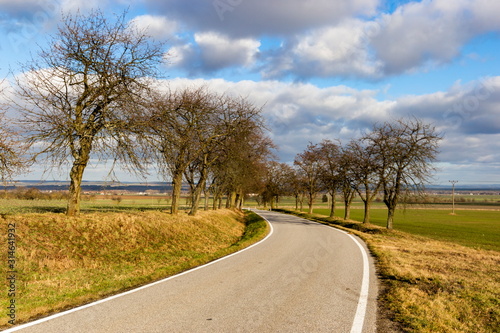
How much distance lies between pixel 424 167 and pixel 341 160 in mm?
9566

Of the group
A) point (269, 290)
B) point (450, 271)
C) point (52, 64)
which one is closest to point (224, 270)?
point (269, 290)

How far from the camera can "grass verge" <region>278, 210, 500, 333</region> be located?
5992 mm

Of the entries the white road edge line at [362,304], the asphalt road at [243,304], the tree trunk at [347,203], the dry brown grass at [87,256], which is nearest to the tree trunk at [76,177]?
the dry brown grass at [87,256]

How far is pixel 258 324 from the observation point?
18.5 feet

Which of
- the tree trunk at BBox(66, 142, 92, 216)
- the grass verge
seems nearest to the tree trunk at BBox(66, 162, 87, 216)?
the tree trunk at BBox(66, 142, 92, 216)

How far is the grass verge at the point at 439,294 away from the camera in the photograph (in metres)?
5.99

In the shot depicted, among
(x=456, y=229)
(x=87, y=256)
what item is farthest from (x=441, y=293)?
(x=456, y=229)

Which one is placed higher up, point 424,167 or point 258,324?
point 424,167

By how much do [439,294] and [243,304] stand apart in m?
4.57

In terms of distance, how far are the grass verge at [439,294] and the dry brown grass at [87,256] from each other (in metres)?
6.12

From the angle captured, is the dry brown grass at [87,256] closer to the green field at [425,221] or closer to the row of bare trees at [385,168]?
the green field at [425,221]

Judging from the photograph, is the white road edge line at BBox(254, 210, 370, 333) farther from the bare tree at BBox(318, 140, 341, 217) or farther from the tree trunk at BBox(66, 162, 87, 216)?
the bare tree at BBox(318, 140, 341, 217)

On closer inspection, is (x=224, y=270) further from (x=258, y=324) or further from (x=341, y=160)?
(x=341, y=160)

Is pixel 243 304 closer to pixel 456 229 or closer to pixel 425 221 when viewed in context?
pixel 456 229
